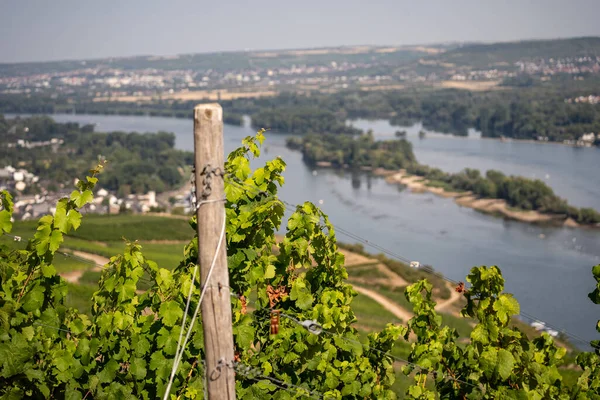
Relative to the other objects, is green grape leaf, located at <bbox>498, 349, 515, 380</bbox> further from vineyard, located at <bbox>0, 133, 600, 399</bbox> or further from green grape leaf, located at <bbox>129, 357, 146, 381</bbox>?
green grape leaf, located at <bbox>129, 357, 146, 381</bbox>

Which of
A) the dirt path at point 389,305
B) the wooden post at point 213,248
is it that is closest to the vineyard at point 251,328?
the wooden post at point 213,248

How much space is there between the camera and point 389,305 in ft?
71.2

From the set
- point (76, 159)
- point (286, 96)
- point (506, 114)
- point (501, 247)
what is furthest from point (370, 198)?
point (286, 96)

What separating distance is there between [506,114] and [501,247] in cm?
4839

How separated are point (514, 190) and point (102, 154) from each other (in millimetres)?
30733

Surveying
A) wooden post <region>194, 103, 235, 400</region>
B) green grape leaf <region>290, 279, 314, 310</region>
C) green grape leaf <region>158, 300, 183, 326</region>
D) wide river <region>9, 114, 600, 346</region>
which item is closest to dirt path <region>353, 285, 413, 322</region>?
wide river <region>9, 114, 600, 346</region>

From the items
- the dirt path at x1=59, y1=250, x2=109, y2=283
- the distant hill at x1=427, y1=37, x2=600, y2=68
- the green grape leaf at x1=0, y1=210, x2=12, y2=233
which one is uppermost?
the distant hill at x1=427, y1=37, x2=600, y2=68

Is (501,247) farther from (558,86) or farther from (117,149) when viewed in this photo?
(558,86)

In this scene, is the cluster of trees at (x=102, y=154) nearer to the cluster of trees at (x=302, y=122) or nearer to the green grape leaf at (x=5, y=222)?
the cluster of trees at (x=302, y=122)

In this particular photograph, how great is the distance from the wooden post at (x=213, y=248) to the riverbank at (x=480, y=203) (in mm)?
37067

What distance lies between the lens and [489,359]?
166 inches

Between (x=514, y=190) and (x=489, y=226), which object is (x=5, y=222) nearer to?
(x=489, y=226)

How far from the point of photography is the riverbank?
38.6m

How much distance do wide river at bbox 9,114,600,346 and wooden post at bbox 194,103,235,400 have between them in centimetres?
966
